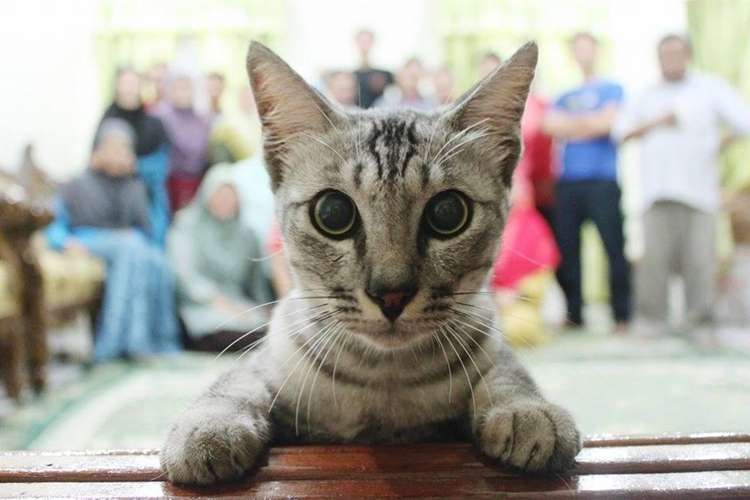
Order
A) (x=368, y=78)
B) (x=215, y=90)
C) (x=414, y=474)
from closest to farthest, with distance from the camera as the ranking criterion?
(x=414, y=474) < (x=368, y=78) < (x=215, y=90)

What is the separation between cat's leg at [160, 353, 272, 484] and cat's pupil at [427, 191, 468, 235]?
37 centimetres

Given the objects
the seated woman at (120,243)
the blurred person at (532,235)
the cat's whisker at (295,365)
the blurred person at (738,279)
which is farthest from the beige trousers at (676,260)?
the cat's whisker at (295,365)

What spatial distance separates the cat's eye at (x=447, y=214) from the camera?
0.96m

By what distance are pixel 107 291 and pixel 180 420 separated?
119 inches

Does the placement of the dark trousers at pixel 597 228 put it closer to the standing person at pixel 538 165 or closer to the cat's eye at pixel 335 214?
the standing person at pixel 538 165

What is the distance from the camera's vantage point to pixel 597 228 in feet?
13.4

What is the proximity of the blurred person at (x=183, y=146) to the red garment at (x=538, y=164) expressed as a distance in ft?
6.84

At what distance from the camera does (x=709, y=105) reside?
12.0ft

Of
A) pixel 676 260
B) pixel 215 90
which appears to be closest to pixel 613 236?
pixel 676 260

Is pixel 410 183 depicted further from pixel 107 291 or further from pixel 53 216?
pixel 107 291

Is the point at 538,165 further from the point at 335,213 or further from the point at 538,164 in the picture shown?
the point at 335,213

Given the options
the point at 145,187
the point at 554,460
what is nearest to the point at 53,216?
the point at 145,187

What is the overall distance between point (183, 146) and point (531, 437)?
13.0 ft

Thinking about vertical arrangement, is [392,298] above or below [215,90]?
below
